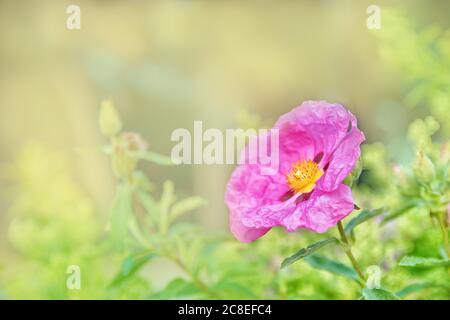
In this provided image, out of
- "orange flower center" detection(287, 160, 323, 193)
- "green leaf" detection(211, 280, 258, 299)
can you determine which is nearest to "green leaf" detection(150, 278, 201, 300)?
"green leaf" detection(211, 280, 258, 299)

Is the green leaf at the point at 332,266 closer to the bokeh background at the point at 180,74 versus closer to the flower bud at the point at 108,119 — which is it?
the flower bud at the point at 108,119

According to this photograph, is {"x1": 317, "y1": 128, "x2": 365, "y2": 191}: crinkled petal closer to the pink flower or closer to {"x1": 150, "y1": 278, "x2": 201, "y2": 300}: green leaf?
the pink flower

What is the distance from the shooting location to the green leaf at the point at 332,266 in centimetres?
40

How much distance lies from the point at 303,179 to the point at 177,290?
13 centimetres

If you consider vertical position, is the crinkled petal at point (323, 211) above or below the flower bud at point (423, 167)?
below

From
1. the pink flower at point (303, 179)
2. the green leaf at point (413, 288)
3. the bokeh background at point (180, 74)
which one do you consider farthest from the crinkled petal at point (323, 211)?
the bokeh background at point (180, 74)

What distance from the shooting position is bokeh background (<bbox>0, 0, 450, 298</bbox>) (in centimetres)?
79

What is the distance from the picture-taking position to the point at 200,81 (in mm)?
1002

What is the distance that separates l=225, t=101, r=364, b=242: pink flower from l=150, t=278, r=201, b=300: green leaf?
9 cm

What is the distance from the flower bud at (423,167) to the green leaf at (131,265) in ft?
0.64

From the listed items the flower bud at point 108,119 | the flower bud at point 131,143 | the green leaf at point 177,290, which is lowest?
the green leaf at point 177,290

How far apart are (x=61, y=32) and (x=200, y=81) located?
25 centimetres

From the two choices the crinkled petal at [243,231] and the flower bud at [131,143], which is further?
the flower bud at [131,143]
